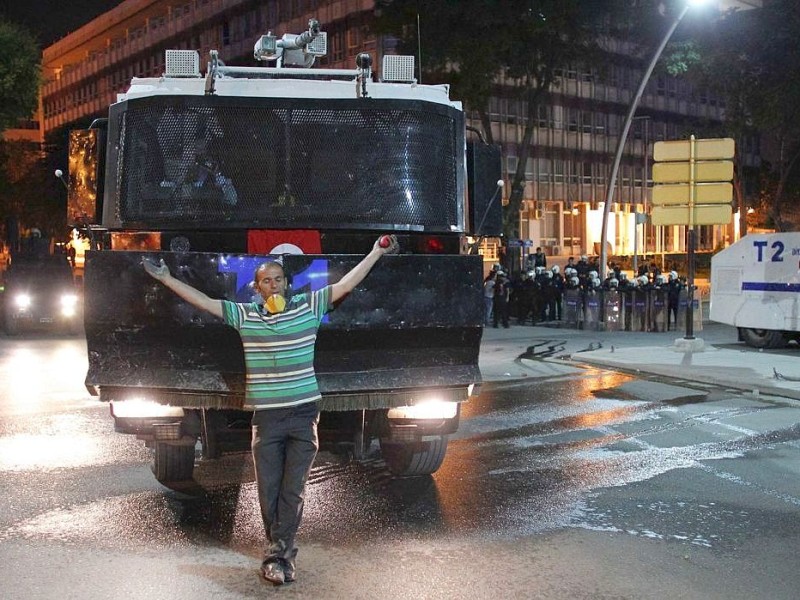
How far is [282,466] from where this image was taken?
18.5 feet

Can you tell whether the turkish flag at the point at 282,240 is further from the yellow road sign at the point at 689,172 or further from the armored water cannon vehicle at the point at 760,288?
the armored water cannon vehicle at the point at 760,288

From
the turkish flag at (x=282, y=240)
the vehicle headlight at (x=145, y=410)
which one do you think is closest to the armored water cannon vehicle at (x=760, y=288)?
the turkish flag at (x=282, y=240)

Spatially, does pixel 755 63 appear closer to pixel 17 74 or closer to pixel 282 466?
pixel 17 74

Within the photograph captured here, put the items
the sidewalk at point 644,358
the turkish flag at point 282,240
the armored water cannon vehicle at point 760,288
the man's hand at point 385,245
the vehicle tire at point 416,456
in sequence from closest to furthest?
1. the man's hand at point 385,245
2. the turkish flag at point 282,240
3. the vehicle tire at point 416,456
4. the sidewalk at point 644,358
5. the armored water cannon vehicle at point 760,288

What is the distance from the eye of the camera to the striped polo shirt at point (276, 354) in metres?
5.54

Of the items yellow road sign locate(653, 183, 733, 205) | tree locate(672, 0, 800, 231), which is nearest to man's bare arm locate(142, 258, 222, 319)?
yellow road sign locate(653, 183, 733, 205)

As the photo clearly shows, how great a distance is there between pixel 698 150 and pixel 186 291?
529 inches

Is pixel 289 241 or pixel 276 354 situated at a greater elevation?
pixel 289 241

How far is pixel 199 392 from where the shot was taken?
21.3 feet

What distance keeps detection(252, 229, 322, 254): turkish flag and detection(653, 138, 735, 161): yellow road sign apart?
457 inches

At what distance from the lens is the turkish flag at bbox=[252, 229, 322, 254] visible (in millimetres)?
6656

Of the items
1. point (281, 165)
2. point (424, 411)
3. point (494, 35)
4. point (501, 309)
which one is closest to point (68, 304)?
point (501, 309)

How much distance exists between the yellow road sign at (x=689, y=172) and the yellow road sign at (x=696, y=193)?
0.38 ft

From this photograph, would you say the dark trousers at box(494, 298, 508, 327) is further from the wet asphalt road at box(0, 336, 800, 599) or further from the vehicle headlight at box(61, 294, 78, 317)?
the wet asphalt road at box(0, 336, 800, 599)
